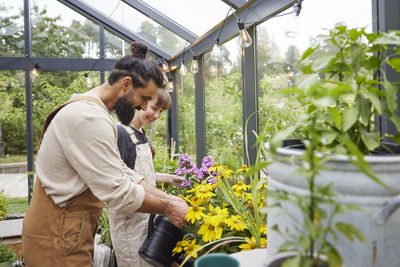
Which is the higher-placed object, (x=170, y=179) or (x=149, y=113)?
(x=149, y=113)

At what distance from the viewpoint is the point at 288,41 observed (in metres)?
2.02

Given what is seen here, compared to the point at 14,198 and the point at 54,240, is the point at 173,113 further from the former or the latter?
the point at 54,240

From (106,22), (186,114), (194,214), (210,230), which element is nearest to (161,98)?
(194,214)

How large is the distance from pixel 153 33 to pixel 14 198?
11.4 ft

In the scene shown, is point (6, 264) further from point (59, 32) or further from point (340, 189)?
point (59, 32)

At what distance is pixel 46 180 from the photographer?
134cm

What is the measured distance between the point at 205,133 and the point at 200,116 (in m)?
0.26

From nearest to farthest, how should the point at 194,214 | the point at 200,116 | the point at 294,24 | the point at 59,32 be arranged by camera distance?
the point at 194,214
the point at 294,24
the point at 200,116
the point at 59,32

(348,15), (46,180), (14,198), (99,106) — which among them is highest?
(348,15)

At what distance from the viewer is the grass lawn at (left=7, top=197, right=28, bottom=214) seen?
473cm

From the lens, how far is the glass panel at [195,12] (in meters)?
3.32

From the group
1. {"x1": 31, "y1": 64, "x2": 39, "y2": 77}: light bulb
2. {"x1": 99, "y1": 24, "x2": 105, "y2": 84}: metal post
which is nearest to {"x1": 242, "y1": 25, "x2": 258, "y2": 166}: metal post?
{"x1": 99, "y1": 24, "x2": 105, "y2": 84}: metal post

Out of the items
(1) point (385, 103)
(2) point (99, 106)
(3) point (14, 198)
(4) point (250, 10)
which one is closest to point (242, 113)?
(4) point (250, 10)

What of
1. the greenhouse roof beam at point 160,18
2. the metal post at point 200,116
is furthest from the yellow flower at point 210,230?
the greenhouse roof beam at point 160,18
